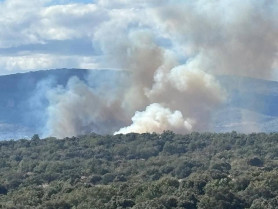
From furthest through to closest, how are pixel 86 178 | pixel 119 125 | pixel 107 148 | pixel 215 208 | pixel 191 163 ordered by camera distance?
pixel 119 125 < pixel 107 148 < pixel 191 163 < pixel 86 178 < pixel 215 208

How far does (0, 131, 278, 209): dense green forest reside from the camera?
85250 millimetres

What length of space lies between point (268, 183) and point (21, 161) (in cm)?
5686

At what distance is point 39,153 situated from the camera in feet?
500

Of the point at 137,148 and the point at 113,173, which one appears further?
the point at 137,148

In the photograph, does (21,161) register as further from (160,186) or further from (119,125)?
(160,186)

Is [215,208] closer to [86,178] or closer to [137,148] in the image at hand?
[86,178]

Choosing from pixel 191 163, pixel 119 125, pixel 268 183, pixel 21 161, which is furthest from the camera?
pixel 119 125

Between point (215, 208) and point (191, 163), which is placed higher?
point (191, 163)

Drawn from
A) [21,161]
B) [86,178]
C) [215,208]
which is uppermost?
[21,161]

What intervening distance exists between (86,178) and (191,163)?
1586 cm

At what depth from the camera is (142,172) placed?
11962 centimetres

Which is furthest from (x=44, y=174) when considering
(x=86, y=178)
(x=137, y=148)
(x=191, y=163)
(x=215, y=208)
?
(x=215, y=208)

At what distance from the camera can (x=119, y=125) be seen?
169875 mm

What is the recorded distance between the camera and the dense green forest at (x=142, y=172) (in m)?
85.2
